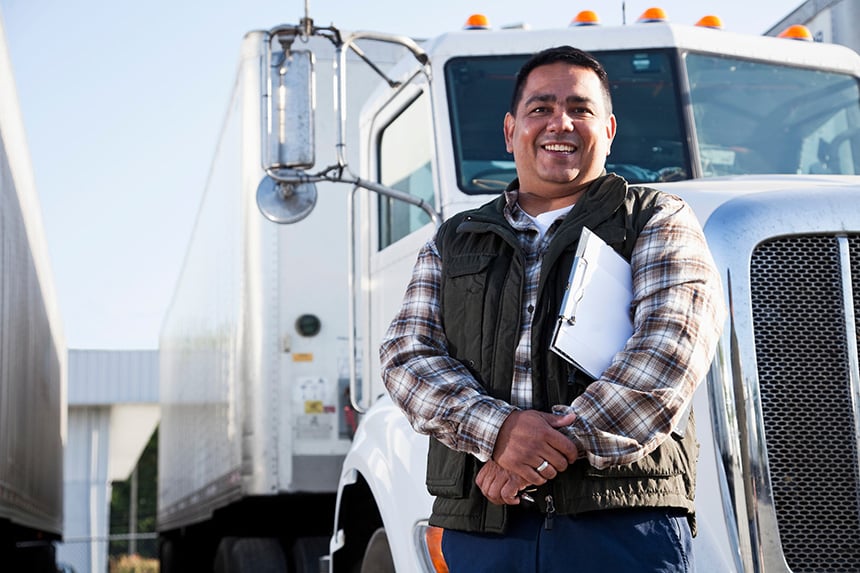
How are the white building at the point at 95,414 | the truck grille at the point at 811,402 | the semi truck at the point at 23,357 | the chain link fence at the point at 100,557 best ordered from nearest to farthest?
the truck grille at the point at 811,402
the semi truck at the point at 23,357
the chain link fence at the point at 100,557
the white building at the point at 95,414

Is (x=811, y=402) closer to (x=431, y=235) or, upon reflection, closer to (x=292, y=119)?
(x=431, y=235)

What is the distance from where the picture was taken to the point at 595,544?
7.47 feet

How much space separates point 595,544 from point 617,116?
253cm

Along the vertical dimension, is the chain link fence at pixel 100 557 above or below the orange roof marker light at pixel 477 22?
Answer: below

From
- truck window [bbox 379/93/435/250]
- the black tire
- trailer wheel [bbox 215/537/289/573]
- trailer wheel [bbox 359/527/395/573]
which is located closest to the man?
trailer wheel [bbox 359/527/395/573]

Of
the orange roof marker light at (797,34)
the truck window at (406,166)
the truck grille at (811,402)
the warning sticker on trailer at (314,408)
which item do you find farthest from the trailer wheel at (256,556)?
the truck grille at (811,402)

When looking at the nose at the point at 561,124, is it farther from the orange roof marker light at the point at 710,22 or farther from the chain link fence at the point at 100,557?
the chain link fence at the point at 100,557

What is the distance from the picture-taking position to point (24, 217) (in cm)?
1080

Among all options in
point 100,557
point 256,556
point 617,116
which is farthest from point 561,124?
point 100,557

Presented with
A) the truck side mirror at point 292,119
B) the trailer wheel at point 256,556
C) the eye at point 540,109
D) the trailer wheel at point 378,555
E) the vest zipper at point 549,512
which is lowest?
the trailer wheel at point 256,556

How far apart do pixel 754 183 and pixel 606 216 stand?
1352 millimetres

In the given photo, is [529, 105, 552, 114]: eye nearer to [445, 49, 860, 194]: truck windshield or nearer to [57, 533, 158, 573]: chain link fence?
[445, 49, 860, 194]: truck windshield

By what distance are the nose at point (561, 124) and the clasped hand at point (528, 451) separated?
66cm

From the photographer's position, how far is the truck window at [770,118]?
4.46 m
